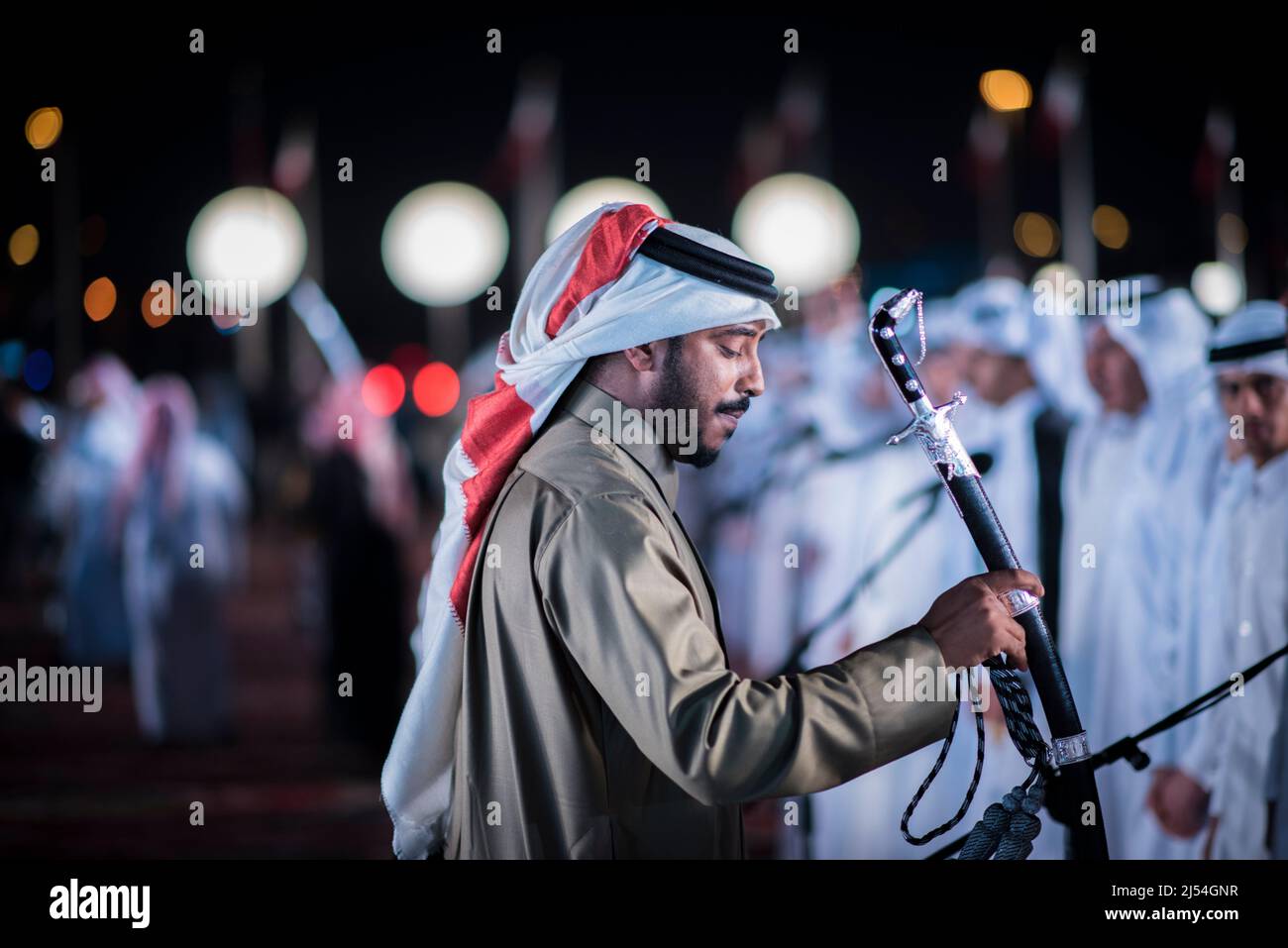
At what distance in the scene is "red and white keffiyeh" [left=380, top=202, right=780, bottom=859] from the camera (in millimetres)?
2227

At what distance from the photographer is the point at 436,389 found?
3447cm

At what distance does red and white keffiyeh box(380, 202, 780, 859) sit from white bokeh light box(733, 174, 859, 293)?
30.9ft

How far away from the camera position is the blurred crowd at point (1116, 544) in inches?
149

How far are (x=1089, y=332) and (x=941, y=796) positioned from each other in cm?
166

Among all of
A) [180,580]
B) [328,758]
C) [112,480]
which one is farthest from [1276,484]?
[112,480]

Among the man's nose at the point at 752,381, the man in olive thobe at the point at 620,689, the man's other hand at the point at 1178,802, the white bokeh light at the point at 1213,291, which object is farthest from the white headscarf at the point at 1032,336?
the man in olive thobe at the point at 620,689

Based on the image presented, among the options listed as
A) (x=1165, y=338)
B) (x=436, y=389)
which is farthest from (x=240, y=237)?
(x=436, y=389)

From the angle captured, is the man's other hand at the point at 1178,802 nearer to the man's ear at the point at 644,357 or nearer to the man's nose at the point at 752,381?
the man's nose at the point at 752,381

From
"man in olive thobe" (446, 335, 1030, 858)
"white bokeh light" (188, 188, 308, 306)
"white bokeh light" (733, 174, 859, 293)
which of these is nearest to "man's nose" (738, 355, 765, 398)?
"man in olive thobe" (446, 335, 1030, 858)

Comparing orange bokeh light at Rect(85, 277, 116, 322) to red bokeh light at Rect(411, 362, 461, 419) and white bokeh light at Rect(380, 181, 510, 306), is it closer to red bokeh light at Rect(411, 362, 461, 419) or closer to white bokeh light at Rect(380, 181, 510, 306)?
white bokeh light at Rect(380, 181, 510, 306)

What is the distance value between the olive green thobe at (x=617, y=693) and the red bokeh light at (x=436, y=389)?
28.1 meters

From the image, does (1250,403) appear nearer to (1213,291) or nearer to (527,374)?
(1213,291)

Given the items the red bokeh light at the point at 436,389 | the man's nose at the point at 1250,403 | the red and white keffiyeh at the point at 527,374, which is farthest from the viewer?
the red bokeh light at the point at 436,389

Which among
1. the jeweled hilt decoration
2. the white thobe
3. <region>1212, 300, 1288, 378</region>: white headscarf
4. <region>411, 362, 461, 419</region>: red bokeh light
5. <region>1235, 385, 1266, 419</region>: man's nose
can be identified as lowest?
the white thobe
